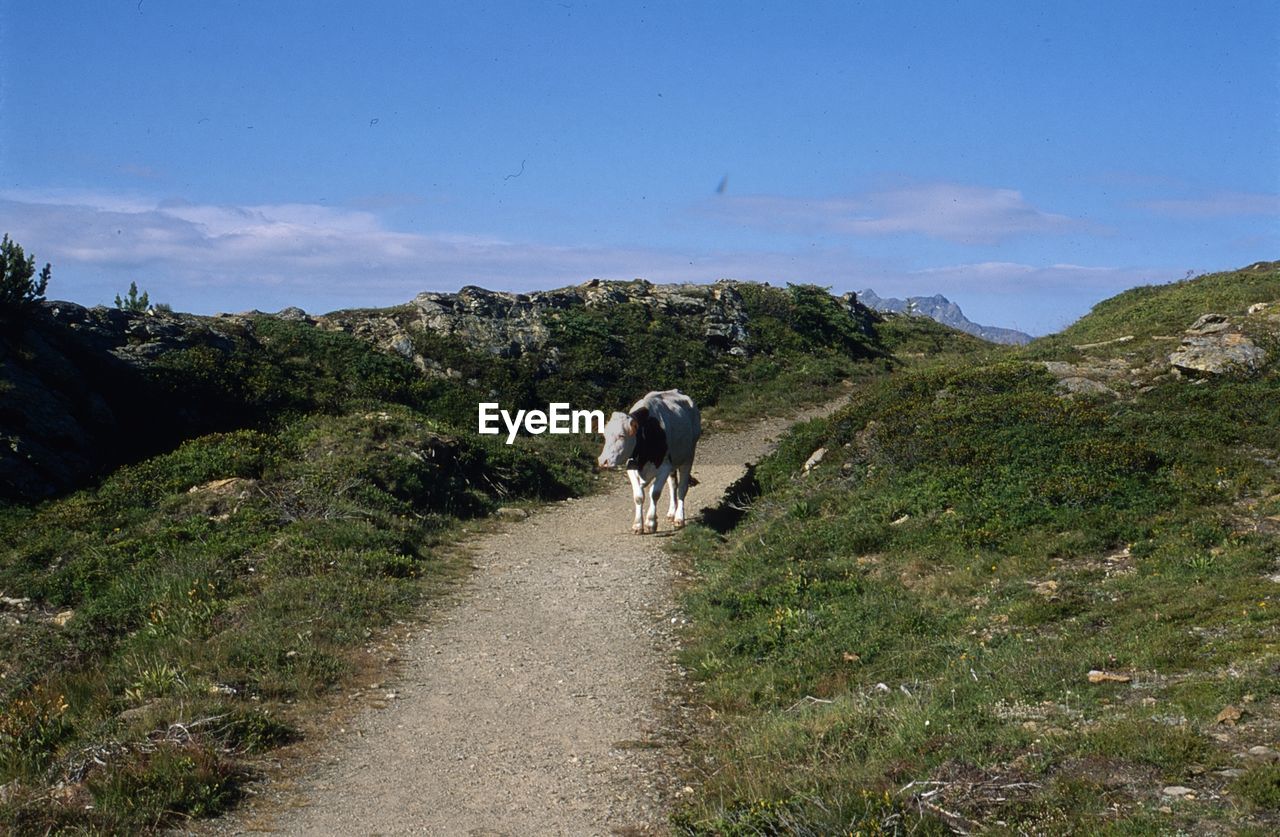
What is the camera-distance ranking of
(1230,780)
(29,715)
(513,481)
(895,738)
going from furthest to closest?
(513,481), (29,715), (895,738), (1230,780)

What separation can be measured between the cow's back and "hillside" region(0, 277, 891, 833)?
3.69 meters

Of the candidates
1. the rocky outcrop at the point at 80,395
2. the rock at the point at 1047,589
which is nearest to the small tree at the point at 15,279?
the rocky outcrop at the point at 80,395

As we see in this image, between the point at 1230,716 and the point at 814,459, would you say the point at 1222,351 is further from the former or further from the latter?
the point at 1230,716

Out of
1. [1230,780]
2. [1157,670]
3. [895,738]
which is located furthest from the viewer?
[1157,670]

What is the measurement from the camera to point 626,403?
3397cm

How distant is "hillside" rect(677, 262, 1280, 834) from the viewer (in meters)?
6.97

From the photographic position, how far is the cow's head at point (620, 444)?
19281 mm

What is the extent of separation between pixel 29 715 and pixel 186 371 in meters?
18.1

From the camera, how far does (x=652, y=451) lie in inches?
784

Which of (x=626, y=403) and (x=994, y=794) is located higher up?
(x=626, y=403)

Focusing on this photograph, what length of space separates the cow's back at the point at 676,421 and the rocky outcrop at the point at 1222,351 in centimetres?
996

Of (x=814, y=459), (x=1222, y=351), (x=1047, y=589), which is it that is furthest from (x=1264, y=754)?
(x=1222, y=351)

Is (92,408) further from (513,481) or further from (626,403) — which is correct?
(626,403)

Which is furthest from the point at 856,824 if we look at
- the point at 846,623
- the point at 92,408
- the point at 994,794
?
the point at 92,408
